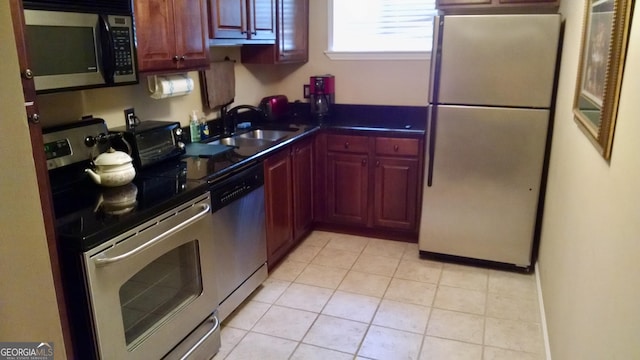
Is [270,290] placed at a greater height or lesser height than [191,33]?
lesser

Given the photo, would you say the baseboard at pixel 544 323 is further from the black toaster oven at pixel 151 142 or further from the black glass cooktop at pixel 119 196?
the black toaster oven at pixel 151 142

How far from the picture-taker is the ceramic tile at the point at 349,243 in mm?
3623

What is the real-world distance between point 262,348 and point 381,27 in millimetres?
2639

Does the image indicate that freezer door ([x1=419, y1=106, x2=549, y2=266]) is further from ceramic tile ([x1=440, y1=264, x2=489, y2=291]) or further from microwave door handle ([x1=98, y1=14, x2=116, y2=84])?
microwave door handle ([x1=98, y1=14, x2=116, y2=84])

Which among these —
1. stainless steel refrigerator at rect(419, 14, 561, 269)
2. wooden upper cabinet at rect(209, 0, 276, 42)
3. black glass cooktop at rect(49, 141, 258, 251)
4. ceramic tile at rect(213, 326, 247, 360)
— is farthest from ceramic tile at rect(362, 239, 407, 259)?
wooden upper cabinet at rect(209, 0, 276, 42)

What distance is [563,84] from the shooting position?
2660 millimetres

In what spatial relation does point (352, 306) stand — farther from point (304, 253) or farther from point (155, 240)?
point (155, 240)

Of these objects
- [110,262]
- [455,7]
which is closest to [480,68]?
[455,7]

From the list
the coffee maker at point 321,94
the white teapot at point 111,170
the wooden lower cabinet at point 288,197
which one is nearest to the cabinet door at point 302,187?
the wooden lower cabinet at point 288,197

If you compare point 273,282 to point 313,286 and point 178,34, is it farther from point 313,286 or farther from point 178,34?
point 178,34

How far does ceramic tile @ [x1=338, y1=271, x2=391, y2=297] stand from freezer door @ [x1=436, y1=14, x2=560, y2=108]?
4.09 ft

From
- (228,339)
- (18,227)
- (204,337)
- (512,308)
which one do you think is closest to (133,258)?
(18,227)

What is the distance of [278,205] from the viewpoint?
3.17 m

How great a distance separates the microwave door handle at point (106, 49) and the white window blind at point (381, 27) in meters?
2.32
